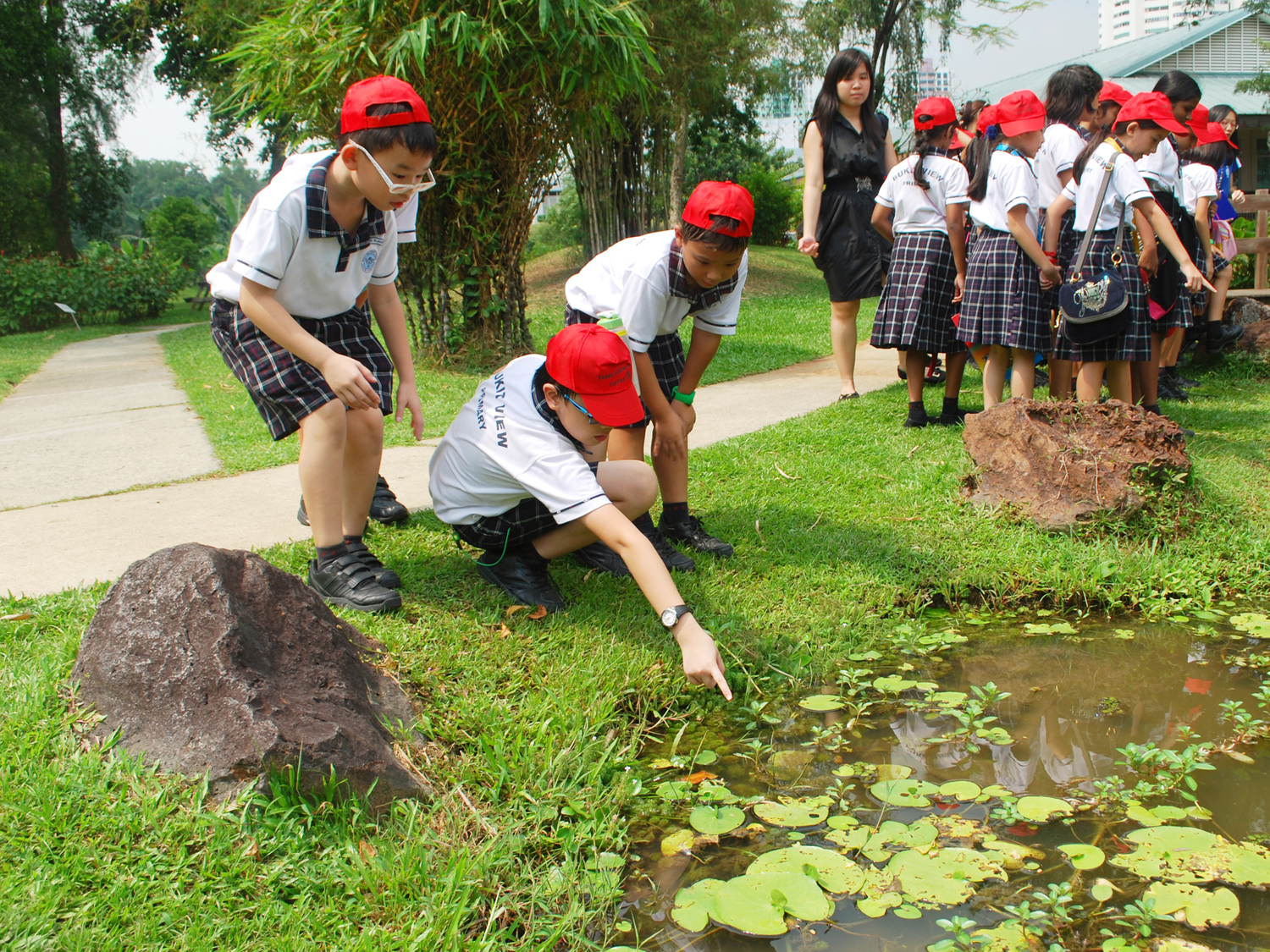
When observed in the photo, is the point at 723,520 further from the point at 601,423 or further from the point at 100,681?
the point at 100,681

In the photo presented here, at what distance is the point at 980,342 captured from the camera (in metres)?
4.75

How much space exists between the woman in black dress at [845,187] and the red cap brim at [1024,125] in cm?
129

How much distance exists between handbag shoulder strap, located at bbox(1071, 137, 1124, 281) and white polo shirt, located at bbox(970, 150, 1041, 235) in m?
0.23

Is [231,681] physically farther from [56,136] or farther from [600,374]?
[56,136]

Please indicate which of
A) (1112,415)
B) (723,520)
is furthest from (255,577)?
(1112,415)

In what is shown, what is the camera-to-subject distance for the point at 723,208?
106 inches

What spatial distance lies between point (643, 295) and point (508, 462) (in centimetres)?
72

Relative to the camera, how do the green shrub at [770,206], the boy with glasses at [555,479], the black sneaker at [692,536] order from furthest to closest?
the green shrub at [770,206] → the black sneaker at [692,536] → the boy with glasses at [555,479]

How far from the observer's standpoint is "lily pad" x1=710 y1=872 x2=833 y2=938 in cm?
172

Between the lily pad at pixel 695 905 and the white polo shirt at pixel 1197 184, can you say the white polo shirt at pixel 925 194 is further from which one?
the lily pad at pixel 695 905

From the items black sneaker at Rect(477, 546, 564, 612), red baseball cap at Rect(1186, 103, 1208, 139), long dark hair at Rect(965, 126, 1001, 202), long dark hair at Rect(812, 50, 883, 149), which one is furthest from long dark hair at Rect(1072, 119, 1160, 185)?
black sneaker at Rect(477, 546, 564, 612)

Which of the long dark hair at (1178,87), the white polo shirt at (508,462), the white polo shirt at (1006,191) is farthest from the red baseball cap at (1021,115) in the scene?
the white polo shirt at (508,462)

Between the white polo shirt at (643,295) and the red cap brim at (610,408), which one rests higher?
the white polo shirt at (643,295)

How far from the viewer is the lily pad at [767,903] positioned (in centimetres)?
172
